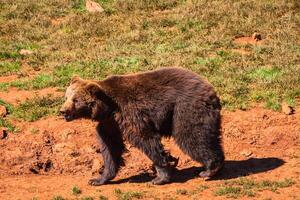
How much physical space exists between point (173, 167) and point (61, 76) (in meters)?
4.23

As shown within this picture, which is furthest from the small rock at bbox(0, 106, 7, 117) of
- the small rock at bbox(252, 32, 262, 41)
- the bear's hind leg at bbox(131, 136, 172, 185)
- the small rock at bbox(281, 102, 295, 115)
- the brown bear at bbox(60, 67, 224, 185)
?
the small rock at bbox(252, 32, 262, 41)

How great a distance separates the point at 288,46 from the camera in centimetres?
1412

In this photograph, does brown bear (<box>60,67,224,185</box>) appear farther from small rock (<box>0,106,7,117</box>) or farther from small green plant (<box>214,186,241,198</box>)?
small rock (<box>0,106,7,117</box>)

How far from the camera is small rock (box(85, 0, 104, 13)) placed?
17422mm

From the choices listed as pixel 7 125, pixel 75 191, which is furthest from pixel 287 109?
pixel 7 125

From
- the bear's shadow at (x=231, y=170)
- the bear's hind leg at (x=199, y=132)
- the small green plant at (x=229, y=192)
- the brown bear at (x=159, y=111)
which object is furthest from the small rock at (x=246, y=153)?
the small green plant at (x=229, y=192)

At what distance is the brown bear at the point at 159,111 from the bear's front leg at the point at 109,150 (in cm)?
21

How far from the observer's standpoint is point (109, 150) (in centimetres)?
927

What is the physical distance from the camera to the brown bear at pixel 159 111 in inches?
346

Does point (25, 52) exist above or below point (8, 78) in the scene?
above

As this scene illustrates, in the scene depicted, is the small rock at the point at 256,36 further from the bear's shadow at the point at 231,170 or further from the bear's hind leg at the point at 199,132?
the bear's hind leg at the point at 199,132

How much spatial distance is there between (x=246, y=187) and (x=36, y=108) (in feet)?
14.4

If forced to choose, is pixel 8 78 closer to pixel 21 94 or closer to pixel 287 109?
pixel 21 94

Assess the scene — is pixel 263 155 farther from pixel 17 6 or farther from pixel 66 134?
pixel 17 6
